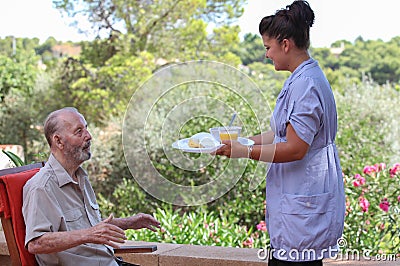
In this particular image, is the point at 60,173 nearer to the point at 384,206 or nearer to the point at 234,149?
the point at 234,149

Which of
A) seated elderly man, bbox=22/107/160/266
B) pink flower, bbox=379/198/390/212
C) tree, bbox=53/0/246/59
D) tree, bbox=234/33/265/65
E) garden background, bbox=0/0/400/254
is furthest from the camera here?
tree, bbox=234/33/265/65

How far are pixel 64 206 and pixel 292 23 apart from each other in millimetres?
916

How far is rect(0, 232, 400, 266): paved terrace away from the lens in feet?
8.28

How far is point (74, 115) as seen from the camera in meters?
2.08

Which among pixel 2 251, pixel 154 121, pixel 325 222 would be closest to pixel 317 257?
pixel 325 222

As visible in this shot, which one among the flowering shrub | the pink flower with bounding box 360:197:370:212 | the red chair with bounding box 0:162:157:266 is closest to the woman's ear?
the red chair with bounding box 0:162:157:266

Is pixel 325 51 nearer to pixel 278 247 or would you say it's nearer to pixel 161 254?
pixel 161 254

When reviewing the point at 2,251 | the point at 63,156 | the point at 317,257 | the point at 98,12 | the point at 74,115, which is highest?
the point at 98,12

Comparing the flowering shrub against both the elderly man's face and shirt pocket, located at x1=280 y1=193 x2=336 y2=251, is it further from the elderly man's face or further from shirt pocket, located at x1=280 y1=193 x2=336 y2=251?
the elderly man's face

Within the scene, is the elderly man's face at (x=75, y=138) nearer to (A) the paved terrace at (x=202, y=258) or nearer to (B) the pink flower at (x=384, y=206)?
(A) the paved terrace at (x=202, y=258)

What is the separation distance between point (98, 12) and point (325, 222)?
5.75 meters

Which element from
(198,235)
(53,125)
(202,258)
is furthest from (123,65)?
(53,125)

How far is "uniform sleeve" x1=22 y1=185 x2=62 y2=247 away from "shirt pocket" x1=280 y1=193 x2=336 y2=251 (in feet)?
2.35

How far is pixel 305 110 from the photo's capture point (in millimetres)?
1786
